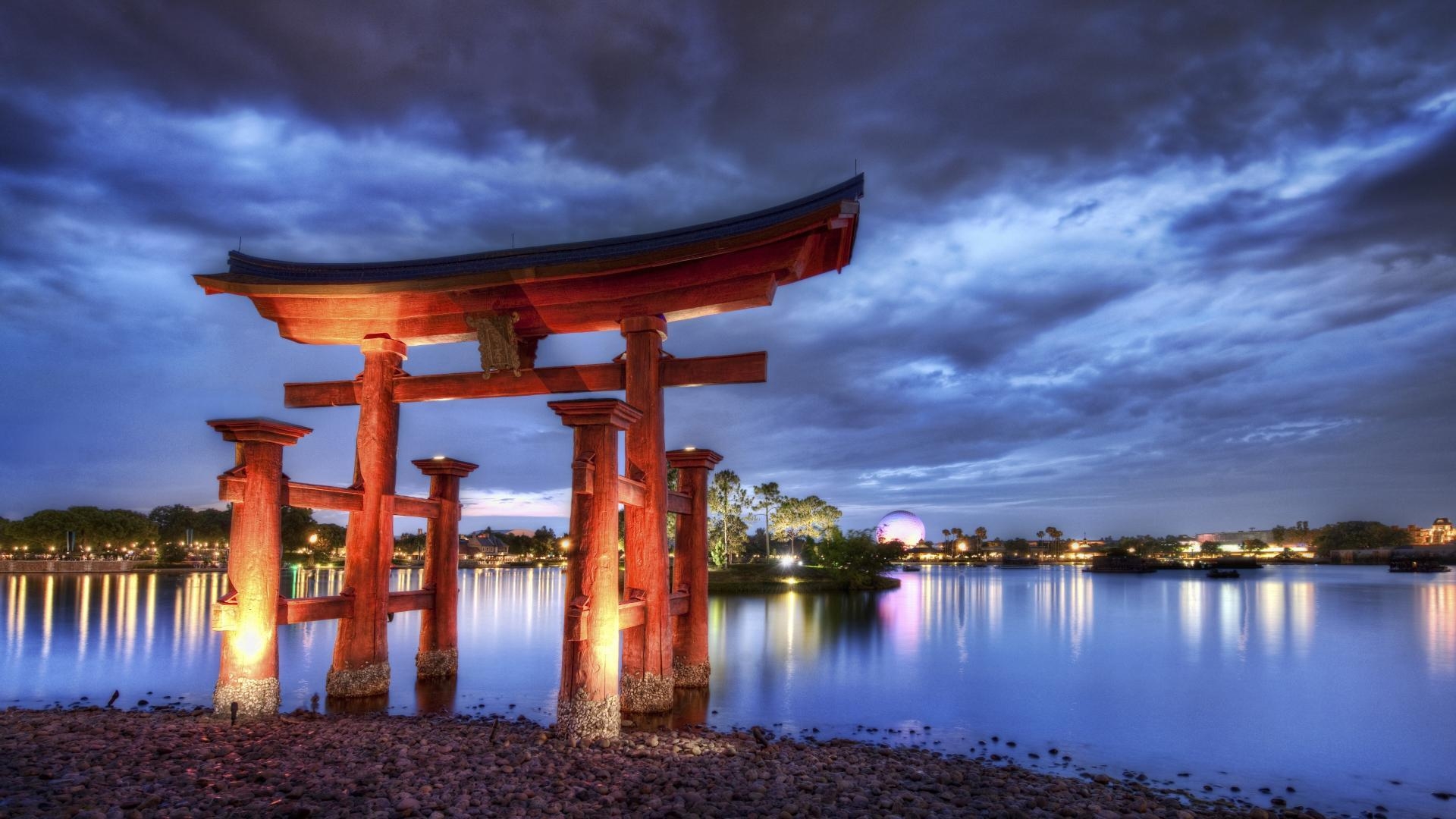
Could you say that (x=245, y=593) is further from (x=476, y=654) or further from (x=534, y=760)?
(x=476, y=654)

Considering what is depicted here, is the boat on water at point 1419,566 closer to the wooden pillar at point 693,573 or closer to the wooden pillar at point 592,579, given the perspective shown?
the wooden pillar at point 693,573

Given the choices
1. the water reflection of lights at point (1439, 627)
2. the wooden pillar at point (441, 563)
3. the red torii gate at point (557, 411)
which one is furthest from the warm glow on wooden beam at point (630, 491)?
the water reflection of lights at point (1439, 627)

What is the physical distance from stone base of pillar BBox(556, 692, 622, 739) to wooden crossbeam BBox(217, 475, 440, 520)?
15.4ft

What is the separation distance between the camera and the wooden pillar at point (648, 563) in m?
11.0

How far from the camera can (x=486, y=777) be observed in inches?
274

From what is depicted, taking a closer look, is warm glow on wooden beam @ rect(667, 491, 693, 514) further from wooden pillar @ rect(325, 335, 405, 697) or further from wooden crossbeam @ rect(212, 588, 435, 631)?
wooden crossbeam @ rect(212, 588, 435, 631)

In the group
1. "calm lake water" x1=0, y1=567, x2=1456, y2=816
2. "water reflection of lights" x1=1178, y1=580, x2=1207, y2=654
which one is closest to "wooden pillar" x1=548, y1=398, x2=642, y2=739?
"calm lake water" x1=0, y1=567, x2=1456, y2=816

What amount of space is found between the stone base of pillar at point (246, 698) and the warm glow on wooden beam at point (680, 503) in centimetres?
586

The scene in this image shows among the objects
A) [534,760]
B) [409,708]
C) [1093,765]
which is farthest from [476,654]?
[1093,765]

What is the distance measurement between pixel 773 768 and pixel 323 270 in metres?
11.2

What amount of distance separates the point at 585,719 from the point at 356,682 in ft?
18.1

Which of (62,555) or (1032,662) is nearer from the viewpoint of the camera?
(1032,662)

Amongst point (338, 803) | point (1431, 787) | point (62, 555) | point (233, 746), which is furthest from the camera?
point (62, 555)

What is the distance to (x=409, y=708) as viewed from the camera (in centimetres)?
1227
